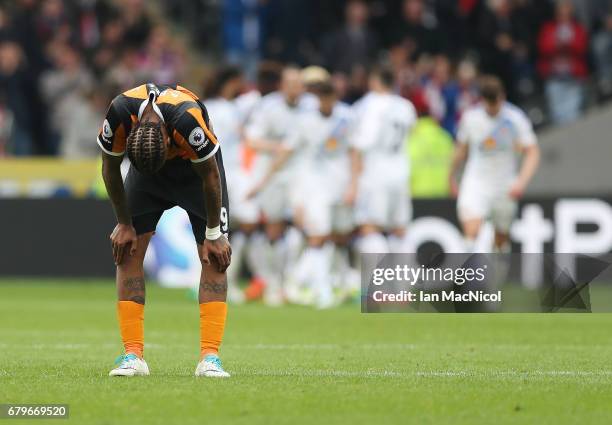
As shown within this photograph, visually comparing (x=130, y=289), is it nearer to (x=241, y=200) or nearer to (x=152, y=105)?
(x=152, y=105)

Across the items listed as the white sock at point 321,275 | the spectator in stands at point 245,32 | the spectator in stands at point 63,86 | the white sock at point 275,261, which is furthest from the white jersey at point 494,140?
the spectator in stands at point 245,32

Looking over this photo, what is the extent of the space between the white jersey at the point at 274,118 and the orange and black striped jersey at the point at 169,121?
930 centimetres

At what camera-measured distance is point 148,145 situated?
886cm

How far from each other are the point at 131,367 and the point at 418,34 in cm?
1596

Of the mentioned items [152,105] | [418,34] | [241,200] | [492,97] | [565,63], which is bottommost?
[152,105]

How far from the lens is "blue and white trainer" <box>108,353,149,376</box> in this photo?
9617 millimetres

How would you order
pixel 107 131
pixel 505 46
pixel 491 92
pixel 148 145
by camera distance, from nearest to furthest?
pixel 148 145 → pixel 107 131 → pixel 491 92 → pixel 505 46

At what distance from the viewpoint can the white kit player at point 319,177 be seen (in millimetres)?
18375

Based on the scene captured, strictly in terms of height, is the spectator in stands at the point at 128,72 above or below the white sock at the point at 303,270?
above

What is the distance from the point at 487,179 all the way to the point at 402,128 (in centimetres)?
128

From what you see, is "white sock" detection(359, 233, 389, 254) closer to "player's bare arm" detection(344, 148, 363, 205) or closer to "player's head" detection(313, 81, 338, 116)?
"player's bare arm" detection(344, 148, 363, 205)

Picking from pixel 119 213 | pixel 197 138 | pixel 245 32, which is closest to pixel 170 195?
pixel 119 213

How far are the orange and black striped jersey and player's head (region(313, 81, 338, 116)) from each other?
8906mm

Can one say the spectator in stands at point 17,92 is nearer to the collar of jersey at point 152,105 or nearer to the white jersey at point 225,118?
the white jersey at point 225,118
